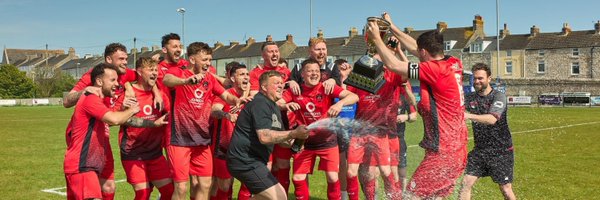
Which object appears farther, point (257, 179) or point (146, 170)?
point (146, 170)

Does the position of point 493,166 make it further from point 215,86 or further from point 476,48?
point 476,48

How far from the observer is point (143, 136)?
7.59 m

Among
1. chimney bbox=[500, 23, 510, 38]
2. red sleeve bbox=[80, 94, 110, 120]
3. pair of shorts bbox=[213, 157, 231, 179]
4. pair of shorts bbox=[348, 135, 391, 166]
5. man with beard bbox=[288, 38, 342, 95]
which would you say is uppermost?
chimney bbox=[500, 23, 510, 38]

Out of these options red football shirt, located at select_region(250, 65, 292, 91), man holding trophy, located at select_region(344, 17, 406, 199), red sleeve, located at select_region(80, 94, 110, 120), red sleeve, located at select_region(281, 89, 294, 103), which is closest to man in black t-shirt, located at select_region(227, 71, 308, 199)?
man holding trophy, located at select_region(344, 17, 406, 199)

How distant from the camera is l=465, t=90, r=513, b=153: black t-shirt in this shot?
7.27 metres

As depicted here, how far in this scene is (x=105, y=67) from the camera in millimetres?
6711

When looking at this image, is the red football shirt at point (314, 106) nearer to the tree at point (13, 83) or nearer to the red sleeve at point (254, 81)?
the red sleeve at point (254, 81)

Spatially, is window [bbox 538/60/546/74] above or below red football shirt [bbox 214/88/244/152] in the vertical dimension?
above

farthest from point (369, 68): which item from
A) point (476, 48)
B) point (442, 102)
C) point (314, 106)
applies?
point (476, 48)

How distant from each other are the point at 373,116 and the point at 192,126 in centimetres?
237

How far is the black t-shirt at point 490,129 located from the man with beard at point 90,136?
4.18 meters

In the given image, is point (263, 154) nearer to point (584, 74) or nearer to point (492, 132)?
point (492, 132)

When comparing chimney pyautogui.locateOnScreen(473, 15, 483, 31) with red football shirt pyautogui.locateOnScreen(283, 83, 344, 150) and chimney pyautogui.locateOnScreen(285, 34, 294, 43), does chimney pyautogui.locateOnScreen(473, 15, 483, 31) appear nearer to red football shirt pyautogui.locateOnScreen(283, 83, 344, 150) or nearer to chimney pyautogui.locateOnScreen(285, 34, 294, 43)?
chimney pyautogui.locateOnScreen(285, 34, 294, 43)

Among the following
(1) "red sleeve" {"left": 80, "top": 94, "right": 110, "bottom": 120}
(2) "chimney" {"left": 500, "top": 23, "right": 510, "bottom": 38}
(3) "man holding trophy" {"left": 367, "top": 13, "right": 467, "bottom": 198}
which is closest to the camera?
(3) "man holding trophy" {"left": 367, "top": 13, "right": 467, "bottom": 198}
